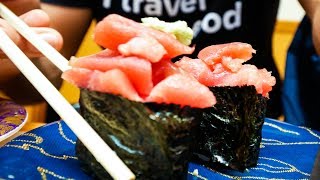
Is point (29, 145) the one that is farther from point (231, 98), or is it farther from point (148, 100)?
point (231, 98)

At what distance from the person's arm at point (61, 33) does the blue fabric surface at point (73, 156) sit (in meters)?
0.54

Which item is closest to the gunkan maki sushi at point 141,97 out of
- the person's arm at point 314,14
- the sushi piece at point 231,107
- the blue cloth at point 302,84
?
the sushi piece at point 231,107

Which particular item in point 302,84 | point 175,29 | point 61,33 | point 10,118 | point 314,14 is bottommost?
point 302,84

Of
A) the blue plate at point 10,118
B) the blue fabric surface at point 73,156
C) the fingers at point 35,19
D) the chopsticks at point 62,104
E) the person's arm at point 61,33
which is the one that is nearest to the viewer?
the chopsticks at point 62,104

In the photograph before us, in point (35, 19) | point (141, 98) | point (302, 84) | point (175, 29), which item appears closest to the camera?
point (141, 98)

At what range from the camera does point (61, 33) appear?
6.60 feet

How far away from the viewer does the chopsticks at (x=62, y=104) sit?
75 cm

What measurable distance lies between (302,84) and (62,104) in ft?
4.60

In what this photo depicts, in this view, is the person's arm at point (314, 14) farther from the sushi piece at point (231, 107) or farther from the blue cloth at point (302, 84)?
the sushi piece at point (231, 107)

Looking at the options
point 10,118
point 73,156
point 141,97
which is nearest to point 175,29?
point 141,97

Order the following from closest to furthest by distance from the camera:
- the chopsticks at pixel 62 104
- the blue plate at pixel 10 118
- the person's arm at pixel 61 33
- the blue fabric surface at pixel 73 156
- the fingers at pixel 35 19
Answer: the chopsticks at pixel 62 104 → the blue fabric surface at pixel 73 156 → the blue plate at pixel 10 118 → the fingers at pixel 35 19 → the person's arm at pixel 61 33

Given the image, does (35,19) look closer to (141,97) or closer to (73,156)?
(73,156)

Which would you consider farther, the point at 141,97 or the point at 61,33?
the point at 61,33

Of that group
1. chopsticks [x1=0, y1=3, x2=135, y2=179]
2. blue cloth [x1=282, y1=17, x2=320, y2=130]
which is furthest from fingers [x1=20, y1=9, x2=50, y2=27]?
blue cloth [x1=282, y1=17, x2=320, y2=130]
